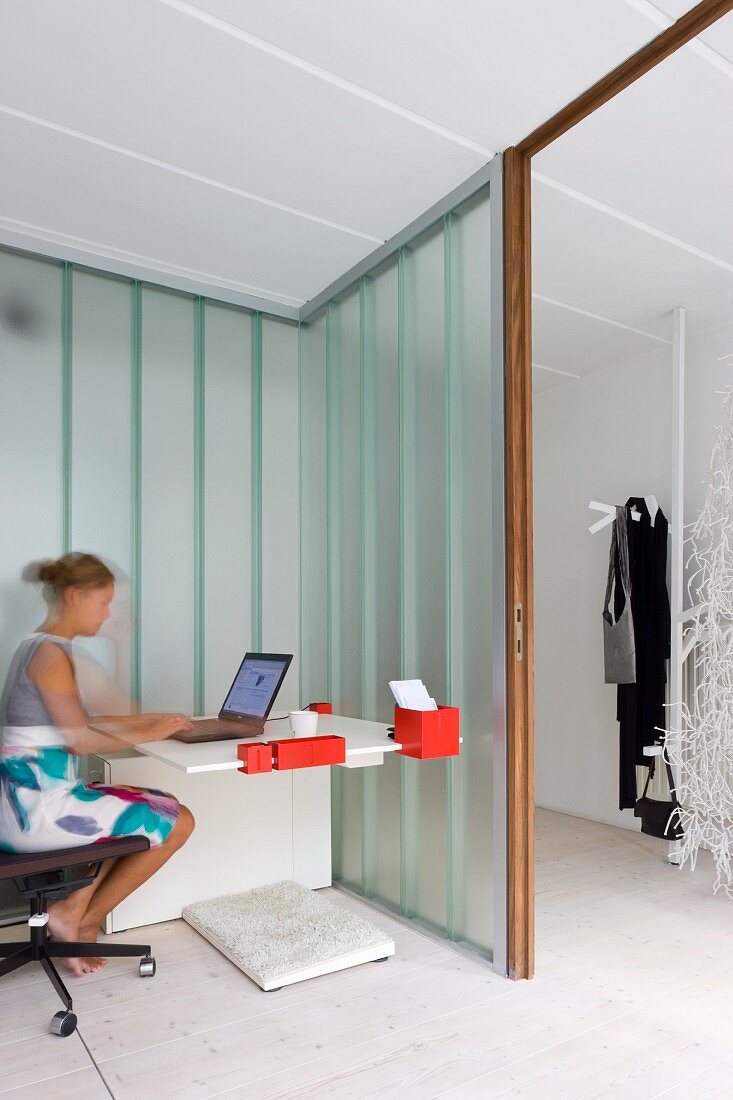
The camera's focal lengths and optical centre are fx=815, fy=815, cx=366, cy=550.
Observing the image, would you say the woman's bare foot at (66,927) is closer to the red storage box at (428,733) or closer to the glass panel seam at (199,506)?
the glass panel seam at (199,506)

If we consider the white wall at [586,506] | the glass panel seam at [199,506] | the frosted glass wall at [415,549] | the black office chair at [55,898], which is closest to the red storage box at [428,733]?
the frosted glass wall at [415,549]

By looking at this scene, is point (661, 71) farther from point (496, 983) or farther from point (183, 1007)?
point (183, 1007)

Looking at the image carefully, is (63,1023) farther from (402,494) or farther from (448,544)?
(402,494)

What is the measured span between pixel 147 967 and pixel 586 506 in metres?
3.23

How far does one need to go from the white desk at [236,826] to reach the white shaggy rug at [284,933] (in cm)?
9

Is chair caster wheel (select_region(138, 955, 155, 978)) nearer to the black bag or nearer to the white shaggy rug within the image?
the white shaggy rug

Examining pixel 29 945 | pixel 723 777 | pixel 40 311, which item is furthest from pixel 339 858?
pixel 40 311

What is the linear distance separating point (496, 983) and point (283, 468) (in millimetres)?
2357

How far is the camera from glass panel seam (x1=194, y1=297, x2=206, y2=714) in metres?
3.63

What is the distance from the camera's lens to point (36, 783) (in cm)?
244

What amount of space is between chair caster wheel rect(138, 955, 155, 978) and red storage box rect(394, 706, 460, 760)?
1036 millimetres

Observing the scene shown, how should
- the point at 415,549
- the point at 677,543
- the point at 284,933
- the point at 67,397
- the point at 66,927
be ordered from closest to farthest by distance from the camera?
the point at 66,927 < the point at 284,933 < the point at 415,549 < the point at 67,397 < the point at 677,543

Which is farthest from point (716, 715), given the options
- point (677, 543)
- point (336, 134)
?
point (336, 134)

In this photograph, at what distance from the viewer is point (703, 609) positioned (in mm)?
3506
